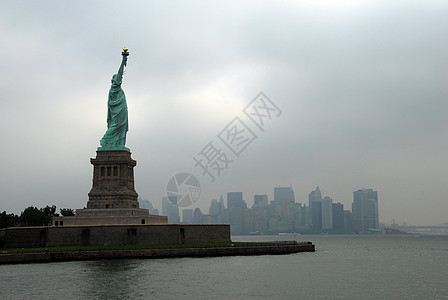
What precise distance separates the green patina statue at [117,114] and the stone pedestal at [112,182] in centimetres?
179

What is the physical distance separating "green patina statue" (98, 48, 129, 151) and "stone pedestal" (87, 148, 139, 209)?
179 cm

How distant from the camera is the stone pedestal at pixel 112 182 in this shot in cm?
5947

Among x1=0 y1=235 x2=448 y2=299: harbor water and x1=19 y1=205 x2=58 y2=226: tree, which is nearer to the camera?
x1=0 y1=235 x2=448 y2=299: harbor water

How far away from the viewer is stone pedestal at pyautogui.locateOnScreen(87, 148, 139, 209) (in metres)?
59.5

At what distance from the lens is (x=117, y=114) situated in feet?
209

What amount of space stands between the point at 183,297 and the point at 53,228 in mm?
28003

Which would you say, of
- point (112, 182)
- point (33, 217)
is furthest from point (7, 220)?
point (112, 182)

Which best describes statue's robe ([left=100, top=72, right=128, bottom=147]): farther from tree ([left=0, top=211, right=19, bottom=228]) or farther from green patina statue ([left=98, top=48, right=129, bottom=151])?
tree ([left=0, top=211, right=19, bottom=228])

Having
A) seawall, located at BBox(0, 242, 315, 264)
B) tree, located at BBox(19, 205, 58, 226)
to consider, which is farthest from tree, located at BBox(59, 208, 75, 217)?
seawall, located at BBox(0, 242, 315, 264)

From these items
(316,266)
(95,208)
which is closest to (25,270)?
(95,208)

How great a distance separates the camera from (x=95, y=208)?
59.5m

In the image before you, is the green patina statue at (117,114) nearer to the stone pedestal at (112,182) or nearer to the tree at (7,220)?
the stone pedestal at (112,182)

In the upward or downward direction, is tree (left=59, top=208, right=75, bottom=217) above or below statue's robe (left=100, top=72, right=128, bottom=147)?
below

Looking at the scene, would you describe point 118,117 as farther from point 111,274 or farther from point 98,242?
point 111,274
